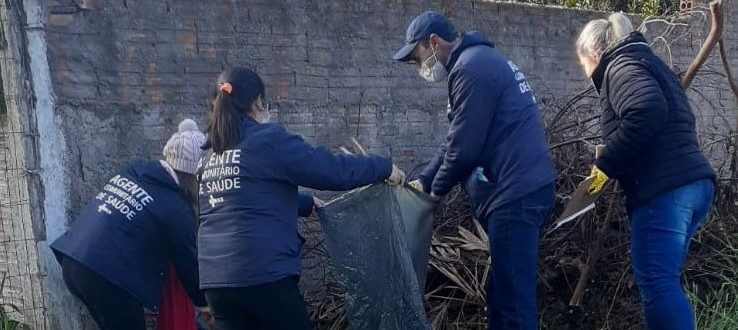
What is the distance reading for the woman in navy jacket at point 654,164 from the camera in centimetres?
385

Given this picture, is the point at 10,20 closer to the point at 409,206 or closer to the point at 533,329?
the point at 409,206

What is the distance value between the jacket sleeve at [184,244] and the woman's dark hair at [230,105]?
531mm

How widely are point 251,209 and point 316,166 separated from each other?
318 millimetres

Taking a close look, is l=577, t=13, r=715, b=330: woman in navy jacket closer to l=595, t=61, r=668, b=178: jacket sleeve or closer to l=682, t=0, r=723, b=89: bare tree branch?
l=595, t=61, r=668, b=178: jacket sleeve

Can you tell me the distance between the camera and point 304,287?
5480mm

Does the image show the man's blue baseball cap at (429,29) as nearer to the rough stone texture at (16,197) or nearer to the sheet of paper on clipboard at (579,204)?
the sheet of paper on clipboard at (579,204)

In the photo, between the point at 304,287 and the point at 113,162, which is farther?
the point at 304,287

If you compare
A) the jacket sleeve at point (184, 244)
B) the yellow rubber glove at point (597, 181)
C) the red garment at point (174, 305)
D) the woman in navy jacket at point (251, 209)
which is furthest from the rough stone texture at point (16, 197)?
the yellow rubber glove at point (597, 181)

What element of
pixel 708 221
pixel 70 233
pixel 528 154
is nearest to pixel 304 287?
pixel 70 233

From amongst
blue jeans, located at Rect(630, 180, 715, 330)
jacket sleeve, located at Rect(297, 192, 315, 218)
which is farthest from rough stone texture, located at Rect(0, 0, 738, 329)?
blue jeans, located at Rect(630, 180, 715, 330)

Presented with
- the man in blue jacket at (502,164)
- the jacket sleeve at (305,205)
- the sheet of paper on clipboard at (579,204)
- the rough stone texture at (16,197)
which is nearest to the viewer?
the man in blue jacket at (502,164)

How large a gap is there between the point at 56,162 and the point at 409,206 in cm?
185

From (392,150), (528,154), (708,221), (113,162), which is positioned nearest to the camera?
(528,154)

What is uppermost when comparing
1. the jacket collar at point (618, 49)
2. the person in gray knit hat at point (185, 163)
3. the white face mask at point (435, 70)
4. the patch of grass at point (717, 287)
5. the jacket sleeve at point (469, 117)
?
the jacket collar at point (618, 49)
